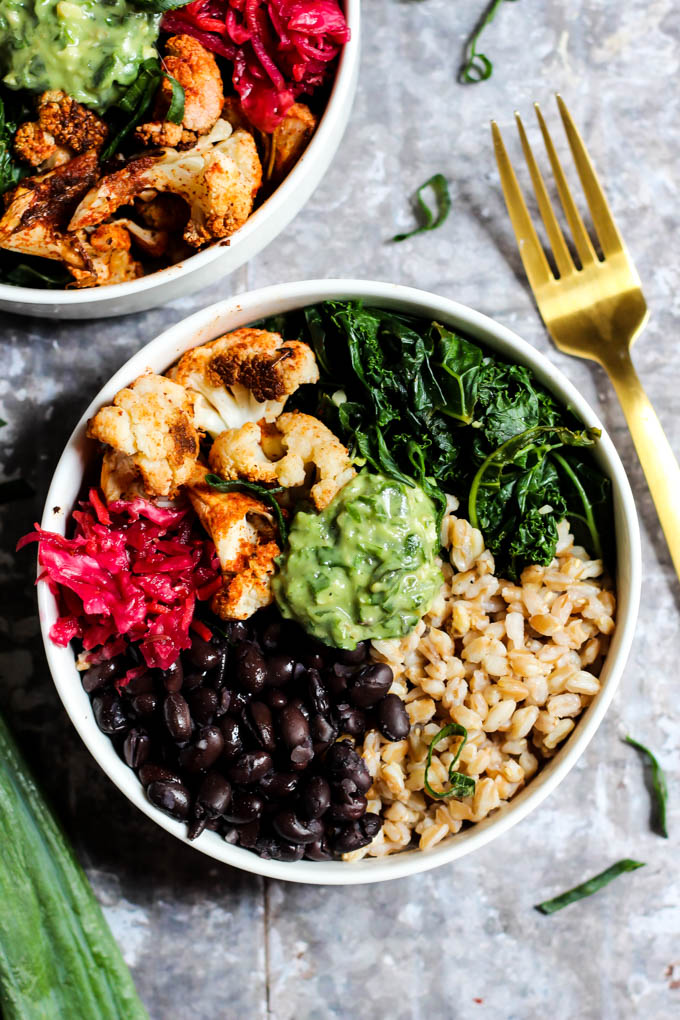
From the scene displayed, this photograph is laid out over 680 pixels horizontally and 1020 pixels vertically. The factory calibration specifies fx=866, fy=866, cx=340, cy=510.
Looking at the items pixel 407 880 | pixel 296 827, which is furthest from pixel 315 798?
pixel 407 880

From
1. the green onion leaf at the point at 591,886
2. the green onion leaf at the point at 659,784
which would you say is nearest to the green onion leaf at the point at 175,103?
the green onion leaf at the point at 659,784

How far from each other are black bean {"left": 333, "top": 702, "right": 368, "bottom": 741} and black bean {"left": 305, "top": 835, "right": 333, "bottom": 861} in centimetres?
25

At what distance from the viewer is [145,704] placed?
1.86m

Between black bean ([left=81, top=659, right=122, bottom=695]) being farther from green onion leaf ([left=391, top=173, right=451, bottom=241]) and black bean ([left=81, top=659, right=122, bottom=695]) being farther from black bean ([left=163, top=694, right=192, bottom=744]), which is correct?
green onion leaf ([left=391, top=173, right=451, bottom=241])

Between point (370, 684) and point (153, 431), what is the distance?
2.34 ft

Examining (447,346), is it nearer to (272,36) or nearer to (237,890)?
(272,36)

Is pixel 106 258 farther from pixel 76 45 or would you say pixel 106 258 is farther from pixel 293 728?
pixel 293 728

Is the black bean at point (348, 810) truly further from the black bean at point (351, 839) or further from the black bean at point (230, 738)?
the black bean at point (230, 738)

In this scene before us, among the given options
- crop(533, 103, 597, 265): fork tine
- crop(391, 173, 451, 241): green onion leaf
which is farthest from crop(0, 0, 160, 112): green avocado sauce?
crop(533, 103, 597, 265): fork tine

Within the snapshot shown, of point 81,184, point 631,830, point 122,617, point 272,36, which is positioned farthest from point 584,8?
point 631,830

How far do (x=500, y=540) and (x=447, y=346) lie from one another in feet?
1.54

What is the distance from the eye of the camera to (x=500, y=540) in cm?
204

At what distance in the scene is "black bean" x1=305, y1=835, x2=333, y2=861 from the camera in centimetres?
191

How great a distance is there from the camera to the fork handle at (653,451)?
7.11ft
